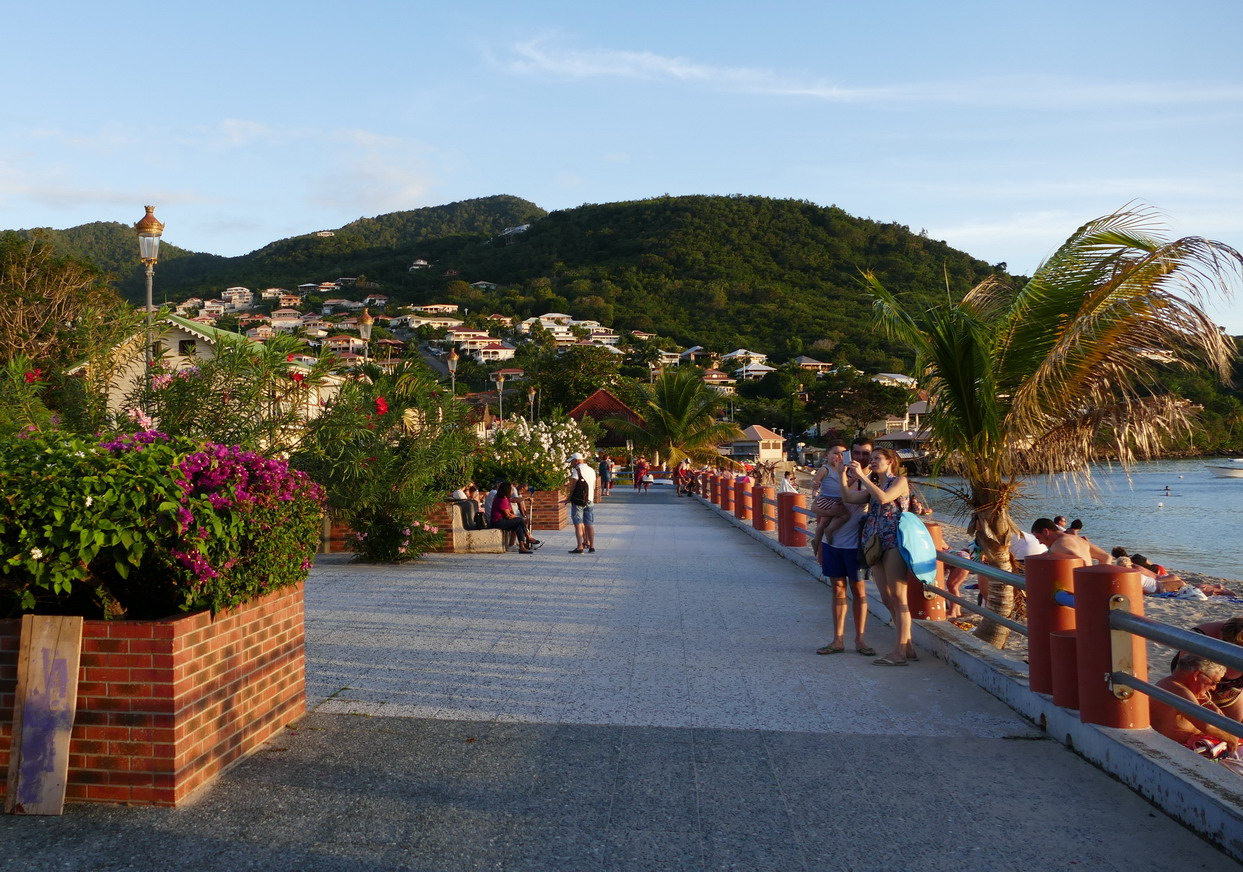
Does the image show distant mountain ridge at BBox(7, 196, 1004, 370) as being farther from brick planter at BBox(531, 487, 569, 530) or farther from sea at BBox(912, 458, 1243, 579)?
brick planter at BBox(531, 487, 569, 530)

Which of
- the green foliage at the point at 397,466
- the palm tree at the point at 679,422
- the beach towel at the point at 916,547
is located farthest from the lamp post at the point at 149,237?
the palm tree at the point at 679,422

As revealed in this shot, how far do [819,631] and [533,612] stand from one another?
2.53m

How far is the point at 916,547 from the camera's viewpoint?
6555 mm

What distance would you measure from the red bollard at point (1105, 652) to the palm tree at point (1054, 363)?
3704 mm

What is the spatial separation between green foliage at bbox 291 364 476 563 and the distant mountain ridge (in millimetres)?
95247

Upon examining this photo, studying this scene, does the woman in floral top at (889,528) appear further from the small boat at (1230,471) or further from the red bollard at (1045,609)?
the small boat at (1230,471)

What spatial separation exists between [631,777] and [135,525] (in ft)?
7.47

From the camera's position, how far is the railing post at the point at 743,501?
21097 millimetres

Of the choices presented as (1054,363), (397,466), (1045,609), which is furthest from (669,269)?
(1045,609)

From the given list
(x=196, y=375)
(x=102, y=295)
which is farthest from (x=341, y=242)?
(x=196, y=375)

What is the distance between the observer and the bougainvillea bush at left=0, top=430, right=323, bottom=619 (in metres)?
3.72

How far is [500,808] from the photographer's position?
3834 millimetres

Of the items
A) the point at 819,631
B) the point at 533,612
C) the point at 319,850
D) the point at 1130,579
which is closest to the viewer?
the point at 319,850

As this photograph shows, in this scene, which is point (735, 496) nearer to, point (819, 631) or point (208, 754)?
point (819, 631)
